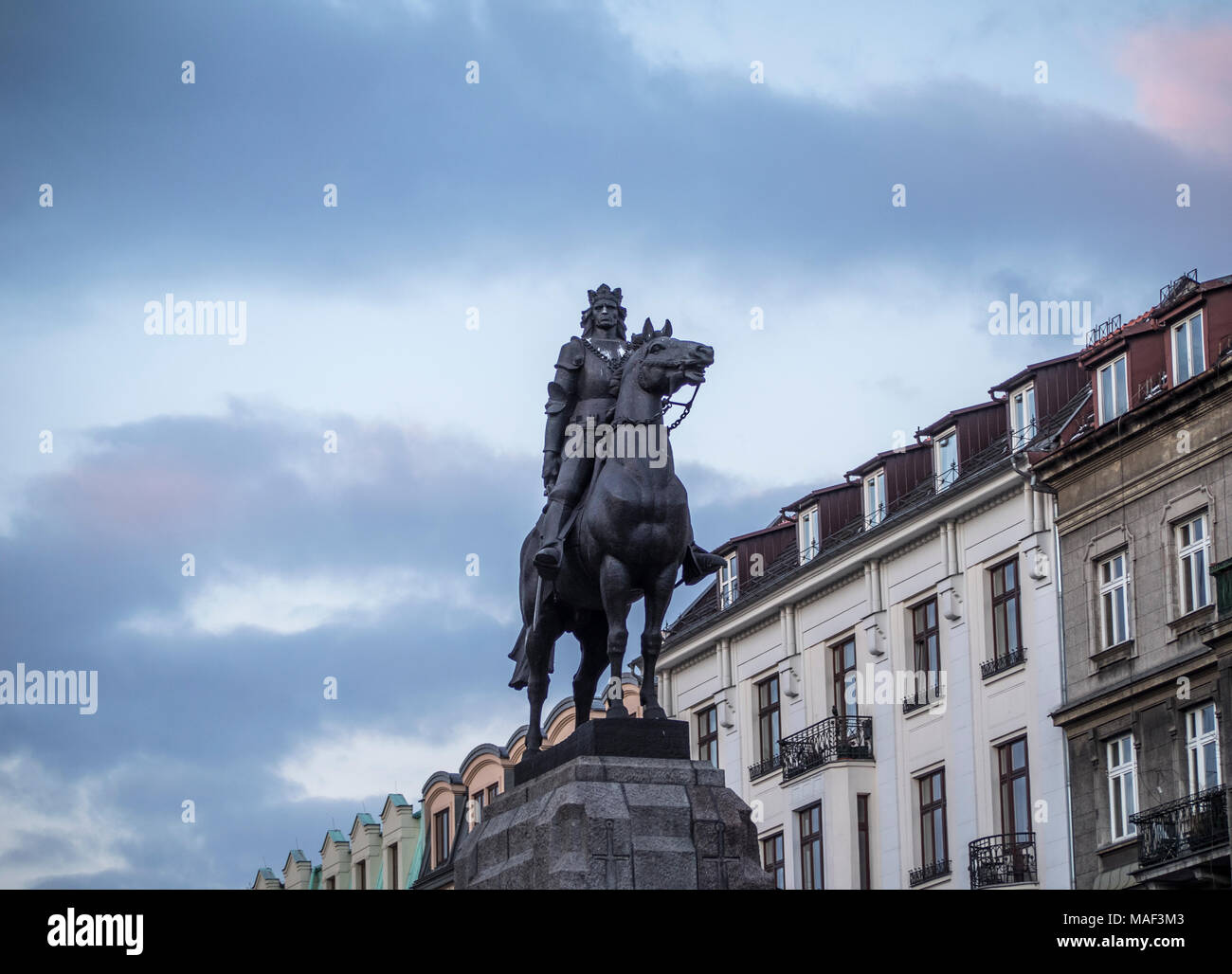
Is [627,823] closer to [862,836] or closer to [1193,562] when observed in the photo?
[1193,562]

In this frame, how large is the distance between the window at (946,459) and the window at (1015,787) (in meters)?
6.62

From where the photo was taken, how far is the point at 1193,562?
46969mm

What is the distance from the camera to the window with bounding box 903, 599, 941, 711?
54969 millimetres

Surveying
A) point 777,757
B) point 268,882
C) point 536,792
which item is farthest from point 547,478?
point 268,882

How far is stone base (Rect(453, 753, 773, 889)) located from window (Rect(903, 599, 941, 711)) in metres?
34.3

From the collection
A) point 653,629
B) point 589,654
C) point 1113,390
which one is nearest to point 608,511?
point 653,629

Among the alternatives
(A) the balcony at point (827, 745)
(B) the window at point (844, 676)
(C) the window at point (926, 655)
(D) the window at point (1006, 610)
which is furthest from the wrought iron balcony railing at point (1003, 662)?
(B) the window at point (844, 676)

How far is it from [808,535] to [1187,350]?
1625 centimetres

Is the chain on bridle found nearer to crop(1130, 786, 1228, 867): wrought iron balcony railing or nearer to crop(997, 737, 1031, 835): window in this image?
crop(1130, 786, 1228, 867): wrought iron balcony railing

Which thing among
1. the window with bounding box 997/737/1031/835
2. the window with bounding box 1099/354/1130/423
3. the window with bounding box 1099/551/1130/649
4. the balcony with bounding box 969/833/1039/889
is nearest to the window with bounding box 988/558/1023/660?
the window with bounding box 997/737/1031/835

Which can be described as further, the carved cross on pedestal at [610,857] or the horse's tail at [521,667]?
the horse's tail at [521,667]

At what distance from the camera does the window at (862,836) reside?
56.4 metres

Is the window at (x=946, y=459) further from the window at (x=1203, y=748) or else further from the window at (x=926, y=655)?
the window at (x=1203, y=748)
